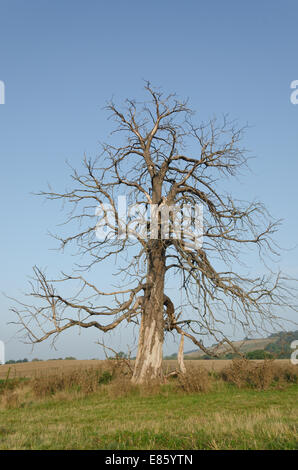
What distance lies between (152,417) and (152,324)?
23.6ft

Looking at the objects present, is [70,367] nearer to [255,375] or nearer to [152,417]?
[255,375]

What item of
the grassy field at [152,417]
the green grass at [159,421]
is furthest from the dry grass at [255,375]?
the green grass at [159,421]

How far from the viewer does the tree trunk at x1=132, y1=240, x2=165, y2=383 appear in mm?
16792

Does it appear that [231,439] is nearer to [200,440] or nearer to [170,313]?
[200,440]

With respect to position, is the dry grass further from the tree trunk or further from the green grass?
the tree trunk

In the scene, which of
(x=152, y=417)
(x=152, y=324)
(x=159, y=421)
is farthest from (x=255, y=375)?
(x=159, y=421)

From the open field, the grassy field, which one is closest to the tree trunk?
the grassy field

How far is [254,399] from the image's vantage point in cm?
1370

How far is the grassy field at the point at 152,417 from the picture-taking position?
6.34m

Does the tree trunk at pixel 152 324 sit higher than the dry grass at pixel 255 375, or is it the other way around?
the tree trunk at pixel 152 324

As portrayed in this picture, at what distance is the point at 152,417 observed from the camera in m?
10.0

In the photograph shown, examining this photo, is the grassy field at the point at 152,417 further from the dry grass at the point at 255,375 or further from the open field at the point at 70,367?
the open field at the point at 70,367

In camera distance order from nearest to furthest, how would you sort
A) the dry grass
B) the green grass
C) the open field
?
1. the green grass
2. the dry grass
3. the open field
